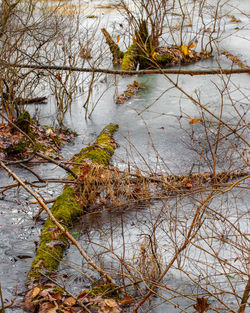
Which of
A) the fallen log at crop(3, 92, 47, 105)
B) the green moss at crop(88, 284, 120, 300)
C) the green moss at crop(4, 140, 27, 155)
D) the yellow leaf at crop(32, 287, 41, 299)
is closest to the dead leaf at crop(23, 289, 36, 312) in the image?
the yellow leaf at crop(32, 287, 41, 299)

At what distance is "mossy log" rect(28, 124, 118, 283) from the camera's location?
5.28 metres

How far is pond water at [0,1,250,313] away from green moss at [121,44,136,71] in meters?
0.43

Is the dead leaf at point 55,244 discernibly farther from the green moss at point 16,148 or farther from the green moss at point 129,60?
the green moss at point 129,60

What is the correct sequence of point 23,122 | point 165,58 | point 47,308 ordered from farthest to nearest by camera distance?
point 165,58
point 23,122
point 47,308

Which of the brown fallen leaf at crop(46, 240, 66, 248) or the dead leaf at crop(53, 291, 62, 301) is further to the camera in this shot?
the brown fallen leaf at crop(46, 240, 66, 248)

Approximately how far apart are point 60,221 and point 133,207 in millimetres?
1258

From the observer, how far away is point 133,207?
694 cm

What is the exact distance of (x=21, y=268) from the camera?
217 inches

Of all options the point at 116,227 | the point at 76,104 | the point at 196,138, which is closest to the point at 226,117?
the point at 196,138

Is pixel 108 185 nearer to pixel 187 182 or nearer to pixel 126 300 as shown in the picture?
pixel 187 182

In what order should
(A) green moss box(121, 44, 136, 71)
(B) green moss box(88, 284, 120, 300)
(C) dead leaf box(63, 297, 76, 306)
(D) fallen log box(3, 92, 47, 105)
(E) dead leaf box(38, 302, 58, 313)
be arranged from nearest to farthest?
1. (E) dead leaf box(38, 302, 58, 313)
2. (C) dead leaf box(63, 297, 76, 306)
3. (B) green moss box(88, 284, 120, 300)
4. (D) fallen log box(3, 92, 47, 105)
5. (A) green moss box(121, 44, 136, 71)

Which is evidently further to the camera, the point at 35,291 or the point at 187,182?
the point at 187,182

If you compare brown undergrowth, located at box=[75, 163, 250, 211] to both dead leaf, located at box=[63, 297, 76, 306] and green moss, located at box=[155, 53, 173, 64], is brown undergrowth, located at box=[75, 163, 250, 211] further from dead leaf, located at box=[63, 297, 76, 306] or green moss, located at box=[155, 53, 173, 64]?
green moss, located at box=[155, 53, 173, 64]

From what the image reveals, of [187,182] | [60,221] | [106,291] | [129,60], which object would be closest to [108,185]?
[60,221]
